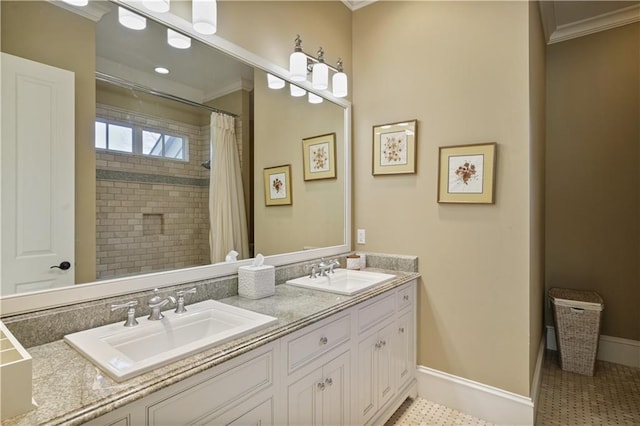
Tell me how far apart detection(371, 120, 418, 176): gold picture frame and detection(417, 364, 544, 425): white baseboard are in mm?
1447

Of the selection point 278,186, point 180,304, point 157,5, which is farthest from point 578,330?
point 157,5

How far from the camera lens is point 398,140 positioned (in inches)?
96.2

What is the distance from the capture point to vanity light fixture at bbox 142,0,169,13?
1.36 metres

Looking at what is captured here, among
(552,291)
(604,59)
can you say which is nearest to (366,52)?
(604,59)

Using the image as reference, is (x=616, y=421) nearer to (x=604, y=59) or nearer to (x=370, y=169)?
(x=370, y=169)

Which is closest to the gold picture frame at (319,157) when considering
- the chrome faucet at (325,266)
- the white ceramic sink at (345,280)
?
the chrome faucet at (325,266)

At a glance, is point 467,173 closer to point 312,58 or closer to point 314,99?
point 314,99

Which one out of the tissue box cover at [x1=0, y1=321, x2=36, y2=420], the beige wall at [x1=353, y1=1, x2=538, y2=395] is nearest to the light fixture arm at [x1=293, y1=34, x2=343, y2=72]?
the beige wall at [x1=353, y1=1, x2=538, y2=395]

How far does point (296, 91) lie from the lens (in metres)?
2.24

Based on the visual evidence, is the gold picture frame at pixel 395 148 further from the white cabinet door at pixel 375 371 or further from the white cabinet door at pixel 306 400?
the white cabinet door at pixel 306 400

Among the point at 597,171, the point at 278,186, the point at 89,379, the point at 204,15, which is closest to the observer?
the point at 89,379

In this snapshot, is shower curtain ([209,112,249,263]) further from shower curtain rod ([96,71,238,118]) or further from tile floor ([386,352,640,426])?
tile floor ([386,352,640,426])

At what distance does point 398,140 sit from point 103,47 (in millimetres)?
1829

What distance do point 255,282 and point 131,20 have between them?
127cm
